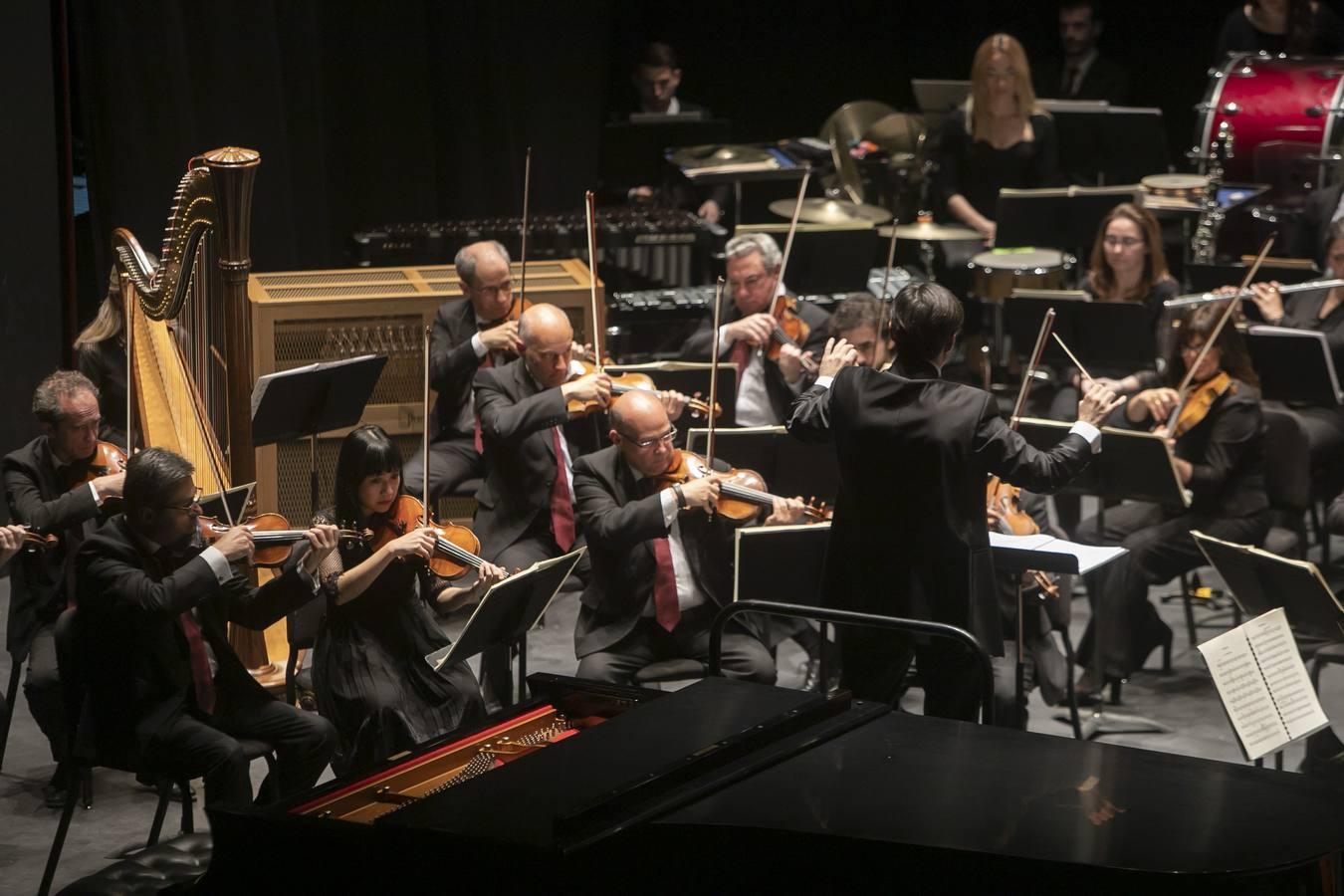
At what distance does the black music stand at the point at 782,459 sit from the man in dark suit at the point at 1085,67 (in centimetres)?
518

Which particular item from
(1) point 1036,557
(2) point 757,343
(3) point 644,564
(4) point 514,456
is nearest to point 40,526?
(4) point 514,456

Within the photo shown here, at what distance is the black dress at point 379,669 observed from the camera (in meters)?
4.64

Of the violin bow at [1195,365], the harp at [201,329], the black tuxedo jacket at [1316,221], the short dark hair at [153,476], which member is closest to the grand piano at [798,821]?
the short dark hair at [153,476]

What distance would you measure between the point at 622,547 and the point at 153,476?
4.44ft

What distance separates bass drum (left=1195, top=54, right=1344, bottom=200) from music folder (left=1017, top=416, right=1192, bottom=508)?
11.9ft

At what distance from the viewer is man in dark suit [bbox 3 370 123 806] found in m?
4.91

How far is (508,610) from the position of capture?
14.6 feet

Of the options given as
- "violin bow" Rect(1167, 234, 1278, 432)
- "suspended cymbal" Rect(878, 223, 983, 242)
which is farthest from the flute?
"suspended cymbal" Rect(878, 223, 983, 242)

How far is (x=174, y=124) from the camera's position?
7.29 meters

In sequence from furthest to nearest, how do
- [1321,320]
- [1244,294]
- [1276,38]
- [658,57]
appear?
[1276,38] → [658,57] → [1321,320] → [1244,294]

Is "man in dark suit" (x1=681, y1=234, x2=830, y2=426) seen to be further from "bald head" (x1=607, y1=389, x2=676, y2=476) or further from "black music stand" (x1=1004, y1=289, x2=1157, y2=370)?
"bald head" (x1=607, y1=389, x2=676, y2=476)

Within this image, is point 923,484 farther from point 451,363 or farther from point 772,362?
point 451,363

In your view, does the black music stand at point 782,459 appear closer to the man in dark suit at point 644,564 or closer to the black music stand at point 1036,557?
the man in dark suit at point 644,564

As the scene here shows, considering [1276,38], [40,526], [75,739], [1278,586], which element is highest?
[1276,38]
